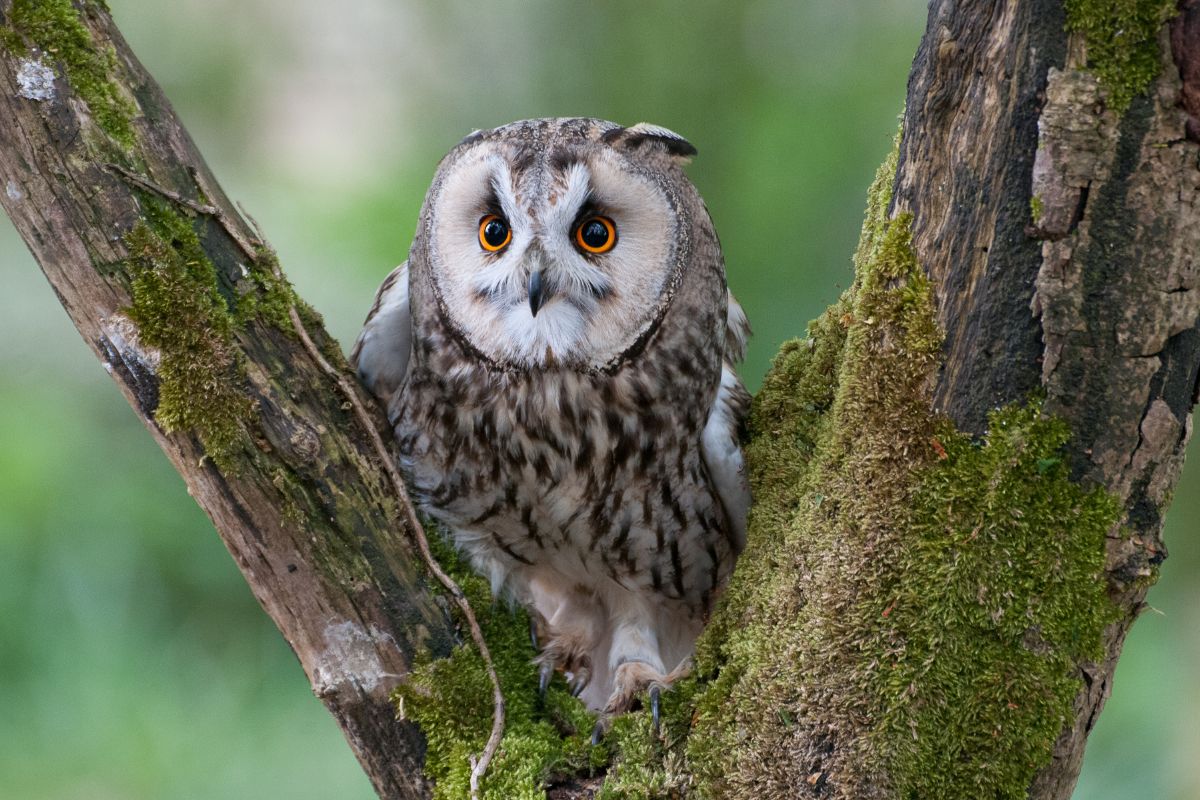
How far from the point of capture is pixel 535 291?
158cm

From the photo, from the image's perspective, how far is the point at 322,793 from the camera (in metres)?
2.88

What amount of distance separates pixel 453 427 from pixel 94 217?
0.63 meters

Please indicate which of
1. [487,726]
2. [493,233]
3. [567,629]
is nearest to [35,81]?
[493,233]

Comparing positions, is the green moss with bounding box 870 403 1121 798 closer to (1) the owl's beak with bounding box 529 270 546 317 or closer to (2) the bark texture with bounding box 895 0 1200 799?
(2) the bark texture with bounding box 895 0 1200 799

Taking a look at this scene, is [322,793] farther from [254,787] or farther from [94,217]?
[94,217]

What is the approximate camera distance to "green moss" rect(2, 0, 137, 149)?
1406 millimetres

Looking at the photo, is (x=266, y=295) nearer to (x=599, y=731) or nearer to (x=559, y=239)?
(x=559, y=239)

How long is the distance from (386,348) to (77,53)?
711 millimetres

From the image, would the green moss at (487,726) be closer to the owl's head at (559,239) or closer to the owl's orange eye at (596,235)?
the owl's head at (559,239)

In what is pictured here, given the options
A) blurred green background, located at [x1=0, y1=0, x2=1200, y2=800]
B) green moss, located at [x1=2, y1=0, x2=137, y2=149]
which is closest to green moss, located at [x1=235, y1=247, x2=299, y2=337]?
green moss, located at [x1=2, y1=0, x2=137, y2=149]

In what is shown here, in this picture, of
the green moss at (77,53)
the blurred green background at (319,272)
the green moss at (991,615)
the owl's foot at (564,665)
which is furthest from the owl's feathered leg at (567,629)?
the blurred green background at (319,272)

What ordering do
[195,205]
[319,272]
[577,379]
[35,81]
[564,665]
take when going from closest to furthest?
[35,81]
[195,205]
[577,379]
[564,665]
[319,272]

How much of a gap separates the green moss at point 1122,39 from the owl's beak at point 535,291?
2.60 feet

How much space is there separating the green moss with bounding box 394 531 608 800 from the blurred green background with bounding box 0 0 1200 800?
1.47m
